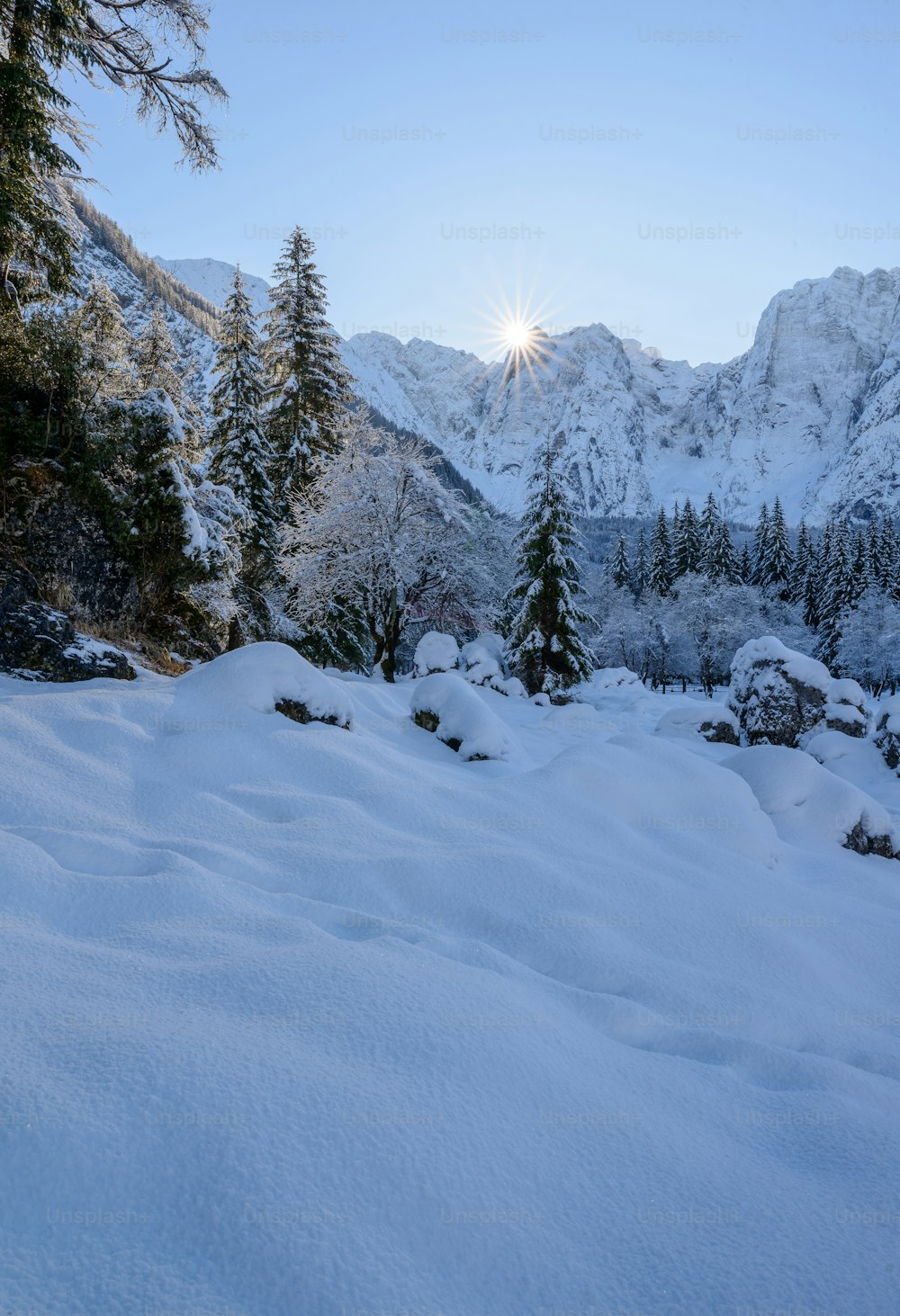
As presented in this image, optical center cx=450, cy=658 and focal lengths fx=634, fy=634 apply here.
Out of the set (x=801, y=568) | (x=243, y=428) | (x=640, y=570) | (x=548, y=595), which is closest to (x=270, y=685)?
(x=243, y=428)

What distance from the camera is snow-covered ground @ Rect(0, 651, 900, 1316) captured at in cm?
143

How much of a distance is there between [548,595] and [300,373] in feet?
36.1

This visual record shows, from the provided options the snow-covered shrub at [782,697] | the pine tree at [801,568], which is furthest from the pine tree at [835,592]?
the snow-covered shrub at [782,697]

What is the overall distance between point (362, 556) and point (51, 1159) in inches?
641

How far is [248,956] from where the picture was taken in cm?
254

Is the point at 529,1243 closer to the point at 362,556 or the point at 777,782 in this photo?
the point at 777,782

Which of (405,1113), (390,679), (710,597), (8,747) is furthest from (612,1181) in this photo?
(710,597)

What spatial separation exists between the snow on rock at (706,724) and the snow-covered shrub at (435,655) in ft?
21.9

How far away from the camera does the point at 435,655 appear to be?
1852cm

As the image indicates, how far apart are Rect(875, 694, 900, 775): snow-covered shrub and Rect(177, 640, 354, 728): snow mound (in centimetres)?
1096

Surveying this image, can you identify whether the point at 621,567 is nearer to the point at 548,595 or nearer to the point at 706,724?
the point at 548,595

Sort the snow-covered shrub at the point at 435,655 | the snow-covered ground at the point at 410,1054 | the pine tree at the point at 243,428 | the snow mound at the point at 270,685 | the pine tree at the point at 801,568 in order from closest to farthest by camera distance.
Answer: the snow-covered ground at the point at 410,1054 < the snow mound at the point at 270,685 < the snow-covered shrub at the point at 435,655 < the pine tree at the point at 243,428 < the pine tree at the point at 801,568

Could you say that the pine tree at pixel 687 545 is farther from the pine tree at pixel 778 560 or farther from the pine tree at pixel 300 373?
the pine tree at pixel 300 373

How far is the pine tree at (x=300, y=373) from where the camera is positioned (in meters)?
20.5
